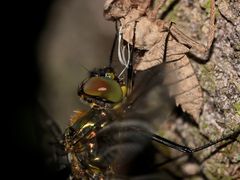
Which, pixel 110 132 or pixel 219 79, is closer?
pixel 219 79

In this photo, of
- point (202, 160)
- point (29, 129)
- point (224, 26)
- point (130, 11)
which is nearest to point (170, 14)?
point (130, 11)

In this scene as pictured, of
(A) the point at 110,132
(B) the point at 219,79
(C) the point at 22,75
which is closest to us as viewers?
(B) the point at 219,79

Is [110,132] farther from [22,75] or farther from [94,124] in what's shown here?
[22,75]

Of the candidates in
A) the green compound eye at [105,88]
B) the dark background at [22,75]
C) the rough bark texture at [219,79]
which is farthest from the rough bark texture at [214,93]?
the dark background at [22,75]

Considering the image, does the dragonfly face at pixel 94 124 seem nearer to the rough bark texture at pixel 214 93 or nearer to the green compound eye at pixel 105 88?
the green compound eye at pixel 105 88

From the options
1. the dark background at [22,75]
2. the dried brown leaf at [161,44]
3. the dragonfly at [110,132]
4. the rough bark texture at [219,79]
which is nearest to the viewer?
the rough bark texture at [219,79]

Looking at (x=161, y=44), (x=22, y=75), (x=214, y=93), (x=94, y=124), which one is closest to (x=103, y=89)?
(x=94, y=124)

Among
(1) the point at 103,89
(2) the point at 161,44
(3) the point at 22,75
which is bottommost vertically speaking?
(3) the point at 22,75

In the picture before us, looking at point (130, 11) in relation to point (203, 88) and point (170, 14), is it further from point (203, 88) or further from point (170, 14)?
point (203, 88)

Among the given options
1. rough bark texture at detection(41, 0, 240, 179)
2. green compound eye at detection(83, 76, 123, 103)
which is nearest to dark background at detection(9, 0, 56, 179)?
green compound eye at detection(83, 76, 123, 103)
